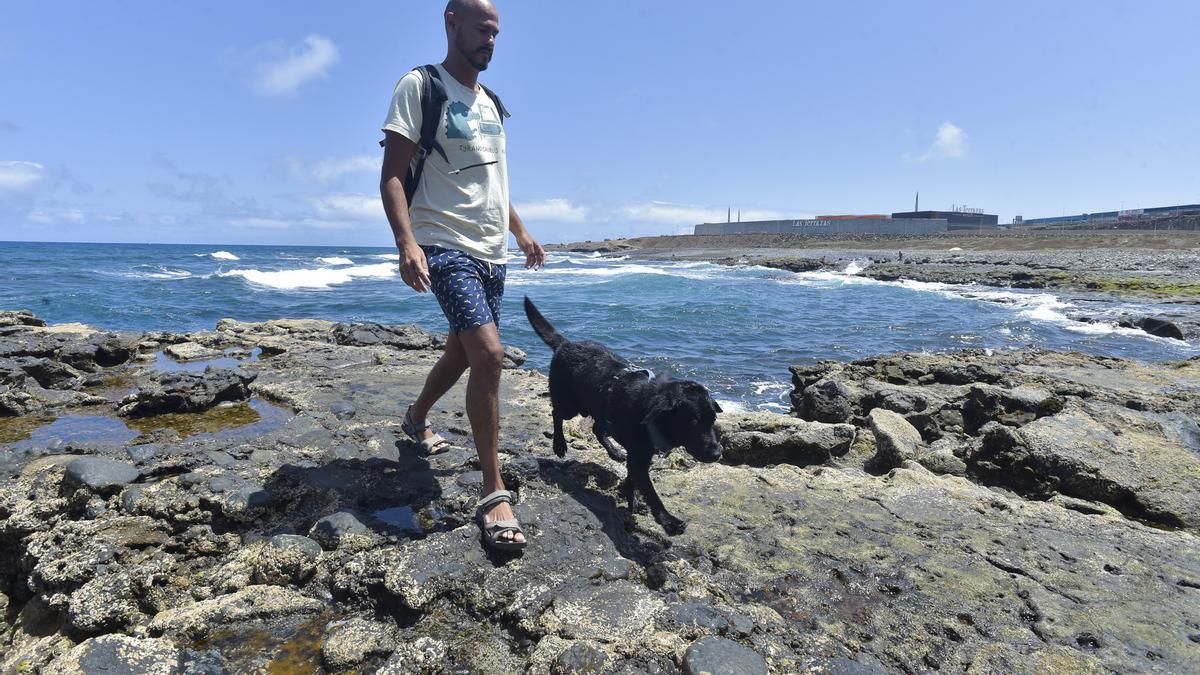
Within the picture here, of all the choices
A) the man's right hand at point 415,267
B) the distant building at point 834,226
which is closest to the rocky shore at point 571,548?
the man's right hand at point 415,267

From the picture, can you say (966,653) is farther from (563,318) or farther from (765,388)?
(563,318)

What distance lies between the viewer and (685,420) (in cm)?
334

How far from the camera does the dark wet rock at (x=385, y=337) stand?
9.11 m

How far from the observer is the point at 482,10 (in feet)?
9.79

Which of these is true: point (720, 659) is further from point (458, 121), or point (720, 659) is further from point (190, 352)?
point (190, 352)

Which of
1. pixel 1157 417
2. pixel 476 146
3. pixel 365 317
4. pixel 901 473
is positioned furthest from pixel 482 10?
pixel 365 317

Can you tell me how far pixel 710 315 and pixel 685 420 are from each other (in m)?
15.4

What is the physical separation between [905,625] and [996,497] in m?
1.70

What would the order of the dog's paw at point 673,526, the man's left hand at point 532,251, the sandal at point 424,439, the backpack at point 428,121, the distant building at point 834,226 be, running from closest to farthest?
the backpack at point 428,121, the dog's paw at point 673,526, the man's left hand at point 532,251, the sandal at point 424,439, the distant building at point 834,226

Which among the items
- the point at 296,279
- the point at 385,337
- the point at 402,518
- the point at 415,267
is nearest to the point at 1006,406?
the point at 402,518

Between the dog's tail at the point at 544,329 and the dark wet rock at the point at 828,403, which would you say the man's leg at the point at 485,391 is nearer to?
the dog's tail at the point at 544,329

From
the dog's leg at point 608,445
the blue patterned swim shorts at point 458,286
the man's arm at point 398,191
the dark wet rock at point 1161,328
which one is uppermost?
the man's arm at point 398,191

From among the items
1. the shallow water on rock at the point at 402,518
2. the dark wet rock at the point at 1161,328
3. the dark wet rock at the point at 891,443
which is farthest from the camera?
the dark wet rock at the point at 1161,328

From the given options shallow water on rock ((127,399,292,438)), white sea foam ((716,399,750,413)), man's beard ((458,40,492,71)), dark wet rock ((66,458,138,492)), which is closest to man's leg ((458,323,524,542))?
man's beard ((458,40,492,71))
